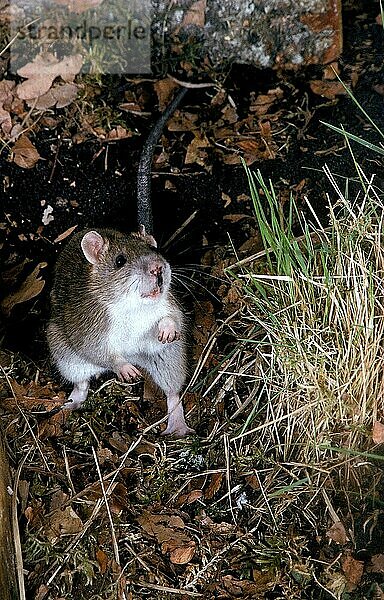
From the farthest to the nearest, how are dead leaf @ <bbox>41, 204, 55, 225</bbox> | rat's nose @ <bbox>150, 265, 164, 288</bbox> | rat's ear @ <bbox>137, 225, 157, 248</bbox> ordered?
dead leaf @ <bbox>41, 204, 55, 225</bbox>
rat's ear @ <bbox>137, 225, 157, 248</bbox>
rat's nose @ <bbox>150, 265, 164, 288</bbox>

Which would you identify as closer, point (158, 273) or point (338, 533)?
point (338, 533)

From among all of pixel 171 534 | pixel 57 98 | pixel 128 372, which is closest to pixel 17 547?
pixel 171 534

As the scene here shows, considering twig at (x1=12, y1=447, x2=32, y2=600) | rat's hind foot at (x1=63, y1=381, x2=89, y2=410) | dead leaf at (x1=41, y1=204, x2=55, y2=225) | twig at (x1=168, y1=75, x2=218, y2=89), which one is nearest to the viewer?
twig at (x1=12, y1=447, x2=32, y2=600)

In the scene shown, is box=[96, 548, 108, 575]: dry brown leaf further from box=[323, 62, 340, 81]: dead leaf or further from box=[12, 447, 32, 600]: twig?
box=[323, 62, 340, 81]: dead leaf

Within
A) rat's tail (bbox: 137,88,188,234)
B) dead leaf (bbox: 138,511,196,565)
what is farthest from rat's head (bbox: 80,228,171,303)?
dead leaf (bbox: 138,511,196,565)

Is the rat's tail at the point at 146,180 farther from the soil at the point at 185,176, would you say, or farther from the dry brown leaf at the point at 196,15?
the dry brown leaf at the point at 196,15

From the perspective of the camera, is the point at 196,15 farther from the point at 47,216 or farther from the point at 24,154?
the point at 47,216

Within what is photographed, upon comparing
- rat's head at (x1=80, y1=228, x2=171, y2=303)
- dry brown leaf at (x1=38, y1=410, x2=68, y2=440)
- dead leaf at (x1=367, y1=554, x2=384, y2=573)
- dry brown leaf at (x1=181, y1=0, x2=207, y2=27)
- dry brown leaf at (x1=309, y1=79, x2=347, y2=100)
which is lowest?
dry brown leaf at (x1=38, y1=410, x2=68, y2=440)
